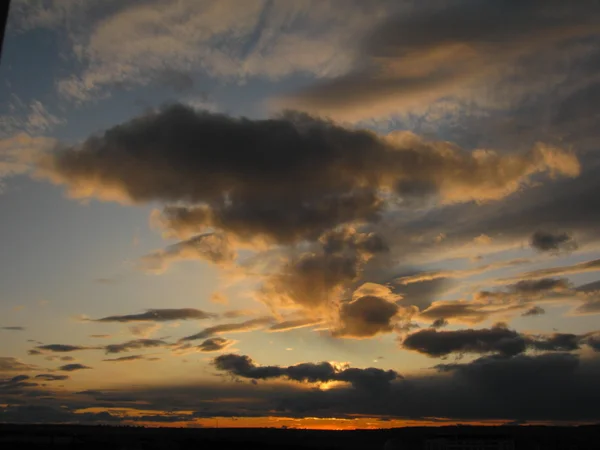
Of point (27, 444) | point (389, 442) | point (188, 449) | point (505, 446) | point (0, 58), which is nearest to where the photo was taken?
point (0, 58)

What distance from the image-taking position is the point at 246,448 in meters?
147

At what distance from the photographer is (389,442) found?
274ft

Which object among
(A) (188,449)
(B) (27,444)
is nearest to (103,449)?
(B) (27,444)

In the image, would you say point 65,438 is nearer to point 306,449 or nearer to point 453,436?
point 306,449

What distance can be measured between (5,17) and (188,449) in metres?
123

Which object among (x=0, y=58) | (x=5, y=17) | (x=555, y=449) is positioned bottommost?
(x=555, y=449)

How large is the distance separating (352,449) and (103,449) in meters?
87.2

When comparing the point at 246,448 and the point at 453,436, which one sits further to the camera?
the point at 246,448

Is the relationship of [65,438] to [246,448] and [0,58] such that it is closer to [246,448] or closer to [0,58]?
[246,448]

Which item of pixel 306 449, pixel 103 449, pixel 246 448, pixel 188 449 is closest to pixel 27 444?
pixel 103 449

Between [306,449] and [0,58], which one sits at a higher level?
[0,58]

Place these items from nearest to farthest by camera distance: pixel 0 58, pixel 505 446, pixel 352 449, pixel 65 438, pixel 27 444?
pixel 0 58
pixel 505 446
pixel 27 444
pixel 65 438
pixel 352 449

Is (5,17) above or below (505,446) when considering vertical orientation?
above

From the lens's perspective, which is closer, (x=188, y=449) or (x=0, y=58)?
(x=0, y=58)
